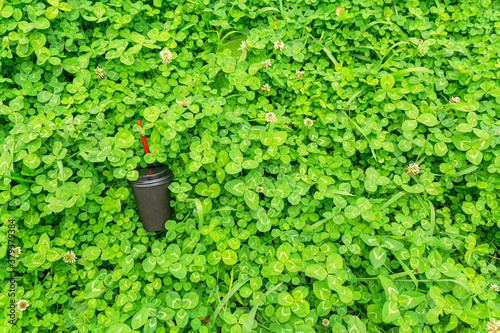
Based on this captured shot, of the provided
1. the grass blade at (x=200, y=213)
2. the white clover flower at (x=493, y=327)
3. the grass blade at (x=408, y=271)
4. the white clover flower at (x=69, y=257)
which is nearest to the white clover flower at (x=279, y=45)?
the grass blade at (x=200, y=213)

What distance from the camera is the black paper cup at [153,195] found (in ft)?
7.65

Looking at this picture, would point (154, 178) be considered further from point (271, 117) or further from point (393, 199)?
point (393, 199)

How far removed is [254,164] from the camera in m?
2.37

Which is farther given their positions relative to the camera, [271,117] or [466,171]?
[271,117]

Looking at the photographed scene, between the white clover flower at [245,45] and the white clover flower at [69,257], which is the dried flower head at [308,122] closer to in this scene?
the white clover flower at [245,45]

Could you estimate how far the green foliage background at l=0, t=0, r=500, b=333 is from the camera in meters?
2.13

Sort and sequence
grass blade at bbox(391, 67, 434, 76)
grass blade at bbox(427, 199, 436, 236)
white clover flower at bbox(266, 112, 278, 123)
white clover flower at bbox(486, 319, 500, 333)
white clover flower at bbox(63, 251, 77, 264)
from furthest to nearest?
grass blade at bbox(391, 67, 434, 76) < white clover flower at bbox(266, 112, 278, 123) < grass blade at bbox(427, 199, 436, 236) < white clover flower at bbox(63, 251, 77, 264) < white clover flower at bbox(486, 319, 500, 333)

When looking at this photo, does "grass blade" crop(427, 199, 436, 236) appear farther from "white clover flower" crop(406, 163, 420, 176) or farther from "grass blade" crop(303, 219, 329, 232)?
"grass blade" crop(303, 219, 329, 232)

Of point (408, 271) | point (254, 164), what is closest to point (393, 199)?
point (408, 271)

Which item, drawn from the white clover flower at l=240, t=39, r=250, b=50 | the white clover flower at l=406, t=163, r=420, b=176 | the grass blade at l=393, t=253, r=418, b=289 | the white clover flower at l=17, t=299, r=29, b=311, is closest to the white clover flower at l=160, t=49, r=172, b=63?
the white clover flower at l=240, t=39, r=250, b=50

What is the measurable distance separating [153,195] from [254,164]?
0.80m

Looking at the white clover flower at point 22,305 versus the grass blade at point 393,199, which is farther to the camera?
the grass blade at point 393,199

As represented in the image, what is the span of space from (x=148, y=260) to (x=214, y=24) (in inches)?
83.3

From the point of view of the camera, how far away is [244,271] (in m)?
2.20
